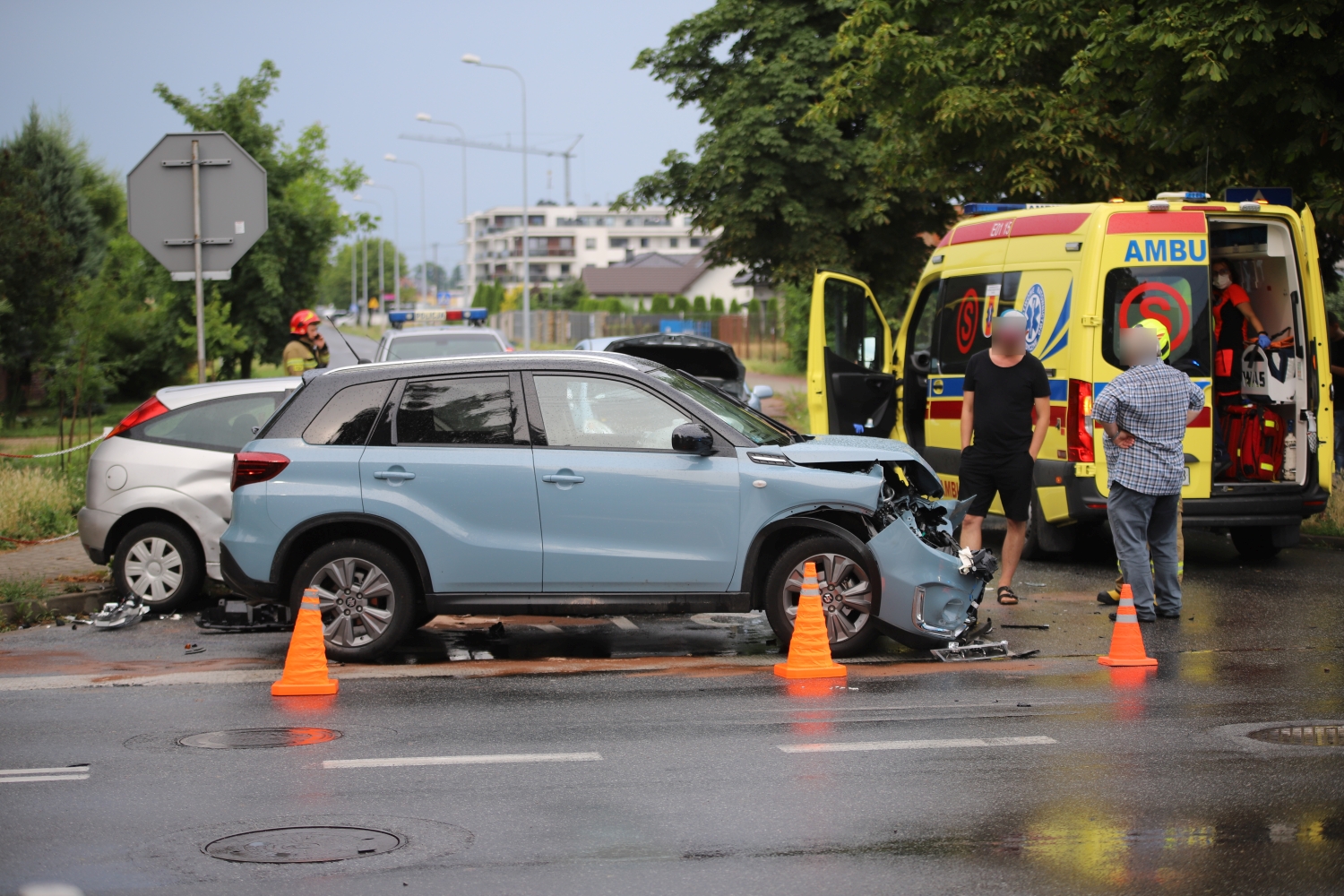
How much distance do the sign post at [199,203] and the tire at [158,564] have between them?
2362 mm

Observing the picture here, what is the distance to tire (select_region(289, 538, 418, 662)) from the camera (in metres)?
7.91

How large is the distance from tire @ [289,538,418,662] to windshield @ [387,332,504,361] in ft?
23.8

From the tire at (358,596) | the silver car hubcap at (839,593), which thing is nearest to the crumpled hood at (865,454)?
the silver car hubcap at (839,593)

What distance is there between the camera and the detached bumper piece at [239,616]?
29.2 ft

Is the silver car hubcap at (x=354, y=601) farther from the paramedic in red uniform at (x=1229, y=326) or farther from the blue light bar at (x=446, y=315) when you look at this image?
the blue light bar at (x=446, y=315)

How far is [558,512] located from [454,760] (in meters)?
2.20

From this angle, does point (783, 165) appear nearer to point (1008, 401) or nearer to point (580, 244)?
point (1008, 401)

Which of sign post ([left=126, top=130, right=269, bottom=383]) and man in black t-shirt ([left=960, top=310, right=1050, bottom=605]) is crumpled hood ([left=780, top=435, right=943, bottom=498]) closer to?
man in black t-shirt ([left=960, top=310, right=1050, bottom=605])

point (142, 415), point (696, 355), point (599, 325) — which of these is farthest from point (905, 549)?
point (599, 325)

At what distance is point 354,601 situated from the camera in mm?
7961

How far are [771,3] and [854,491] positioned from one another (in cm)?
2004

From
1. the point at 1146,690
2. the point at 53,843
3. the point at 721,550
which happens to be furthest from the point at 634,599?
the point at 53,843

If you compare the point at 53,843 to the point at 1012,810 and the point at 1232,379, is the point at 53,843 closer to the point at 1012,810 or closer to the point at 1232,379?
the point at 1012,810

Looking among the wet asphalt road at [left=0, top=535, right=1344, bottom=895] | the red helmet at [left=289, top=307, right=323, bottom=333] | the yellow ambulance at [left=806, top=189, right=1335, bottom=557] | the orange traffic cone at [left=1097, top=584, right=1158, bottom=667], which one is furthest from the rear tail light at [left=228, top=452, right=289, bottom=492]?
the red helmet at [left=289, top=307, right=323, bottom=333]
